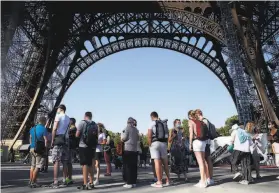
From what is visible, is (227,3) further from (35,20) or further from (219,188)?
(219,188)

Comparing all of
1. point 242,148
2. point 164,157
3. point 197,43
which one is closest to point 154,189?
point 164,157

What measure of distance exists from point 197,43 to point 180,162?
2655 cm

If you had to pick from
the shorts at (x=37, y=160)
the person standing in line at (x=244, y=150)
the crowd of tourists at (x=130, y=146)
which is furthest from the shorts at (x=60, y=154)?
the person standing in line at (x=244, y=150)

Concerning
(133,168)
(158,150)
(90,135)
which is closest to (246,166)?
(158,150)

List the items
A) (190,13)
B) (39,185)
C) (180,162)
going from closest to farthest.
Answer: (39,185), (180,162), (190,13)

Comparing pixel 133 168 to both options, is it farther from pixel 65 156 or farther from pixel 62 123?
pixel 62 123

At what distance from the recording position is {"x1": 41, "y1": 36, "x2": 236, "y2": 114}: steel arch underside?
116 feet

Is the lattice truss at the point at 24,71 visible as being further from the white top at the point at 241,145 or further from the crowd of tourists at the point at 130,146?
the white top at the point at 241,145

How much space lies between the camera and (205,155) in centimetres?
887

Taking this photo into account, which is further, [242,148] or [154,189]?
[242,148]

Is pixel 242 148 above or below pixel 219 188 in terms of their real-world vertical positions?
above

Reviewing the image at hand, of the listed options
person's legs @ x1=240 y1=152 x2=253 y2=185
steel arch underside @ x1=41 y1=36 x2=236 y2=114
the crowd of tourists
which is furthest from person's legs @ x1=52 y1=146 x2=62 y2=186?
steel arch underside @ x1=41 y1=36 x2=236 y2=114

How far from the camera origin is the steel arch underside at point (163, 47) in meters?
35.2

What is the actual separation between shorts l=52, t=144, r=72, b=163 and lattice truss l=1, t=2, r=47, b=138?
583 inches
